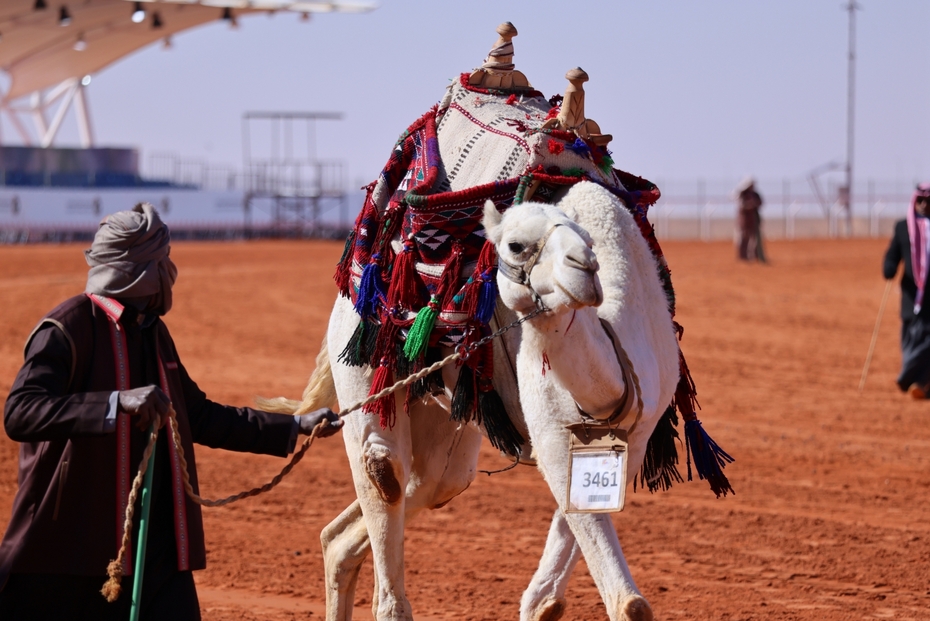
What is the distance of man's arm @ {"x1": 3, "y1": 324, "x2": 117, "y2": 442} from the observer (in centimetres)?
363

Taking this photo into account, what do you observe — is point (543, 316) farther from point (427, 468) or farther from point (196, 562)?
point (427, 468)

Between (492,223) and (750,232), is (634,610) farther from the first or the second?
(750,232)

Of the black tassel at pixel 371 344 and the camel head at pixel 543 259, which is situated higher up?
the camel head at pixel 543 259

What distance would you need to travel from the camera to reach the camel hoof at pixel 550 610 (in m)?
4.55

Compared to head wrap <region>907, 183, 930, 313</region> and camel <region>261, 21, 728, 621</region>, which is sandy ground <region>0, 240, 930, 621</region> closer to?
camel <region>261, 21, 728, 621</region>

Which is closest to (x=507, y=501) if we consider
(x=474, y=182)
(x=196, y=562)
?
(x=474, y=182)

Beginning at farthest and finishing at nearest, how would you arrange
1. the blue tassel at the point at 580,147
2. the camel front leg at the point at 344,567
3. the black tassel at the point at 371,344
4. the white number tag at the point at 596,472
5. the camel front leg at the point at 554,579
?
the camel front leg at the point at 344,567, the black tassel at the point at 371,344, the blue tassel at the point at 580,147, the camel front leg at the point at 554,579, the white number tag at the point at 596,472

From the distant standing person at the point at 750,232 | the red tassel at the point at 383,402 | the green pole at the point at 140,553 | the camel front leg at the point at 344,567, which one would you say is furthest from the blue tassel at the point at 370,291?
the distant standing person at the point at 750,232

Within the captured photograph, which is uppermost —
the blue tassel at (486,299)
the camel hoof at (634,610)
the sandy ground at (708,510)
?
the blue tassel at (486,299)

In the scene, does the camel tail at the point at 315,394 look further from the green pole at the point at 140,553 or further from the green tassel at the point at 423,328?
the green pole at the point at 140,553

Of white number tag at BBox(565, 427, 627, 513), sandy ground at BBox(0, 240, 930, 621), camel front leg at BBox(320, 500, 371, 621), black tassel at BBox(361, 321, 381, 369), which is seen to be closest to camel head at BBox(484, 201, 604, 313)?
white number tag at BBox(565, 427, 627, 513)

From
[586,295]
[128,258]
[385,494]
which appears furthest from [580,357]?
[385,494]

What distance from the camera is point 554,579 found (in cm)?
458

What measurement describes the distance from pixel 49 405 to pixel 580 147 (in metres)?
2.11
